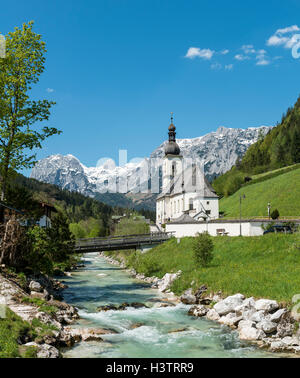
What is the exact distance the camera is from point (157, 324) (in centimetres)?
1972

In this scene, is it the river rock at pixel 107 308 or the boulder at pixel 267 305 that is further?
the river rock at pixel 107 308

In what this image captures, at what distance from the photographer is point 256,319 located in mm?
17891

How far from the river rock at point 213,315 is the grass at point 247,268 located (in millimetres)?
2738

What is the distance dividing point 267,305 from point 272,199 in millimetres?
57262

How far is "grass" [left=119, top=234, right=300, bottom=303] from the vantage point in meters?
21.8

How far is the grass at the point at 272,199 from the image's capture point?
67.4 metres

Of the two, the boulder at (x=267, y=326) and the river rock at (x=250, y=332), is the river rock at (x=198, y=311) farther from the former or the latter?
the boulder at (x=267, y=326)

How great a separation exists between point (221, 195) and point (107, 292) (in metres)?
85.1

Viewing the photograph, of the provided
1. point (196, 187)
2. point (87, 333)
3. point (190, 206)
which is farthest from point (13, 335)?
point (190, 206)

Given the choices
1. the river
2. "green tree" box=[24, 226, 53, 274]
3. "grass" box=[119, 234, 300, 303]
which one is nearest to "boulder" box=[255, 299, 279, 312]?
"grass" box=[119, 234, 300, 303]

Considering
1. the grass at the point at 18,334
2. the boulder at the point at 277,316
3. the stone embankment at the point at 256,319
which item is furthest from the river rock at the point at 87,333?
the boulder at the point at 277,316

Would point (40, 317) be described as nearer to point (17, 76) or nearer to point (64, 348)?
point (64, 348)

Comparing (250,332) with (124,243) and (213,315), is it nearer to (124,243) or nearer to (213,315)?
(213,315)
